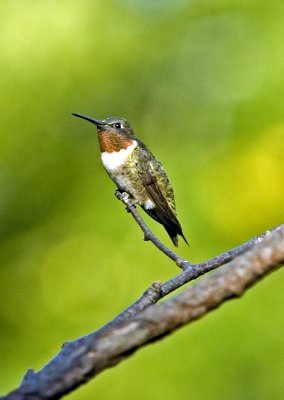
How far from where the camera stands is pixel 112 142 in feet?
16.2

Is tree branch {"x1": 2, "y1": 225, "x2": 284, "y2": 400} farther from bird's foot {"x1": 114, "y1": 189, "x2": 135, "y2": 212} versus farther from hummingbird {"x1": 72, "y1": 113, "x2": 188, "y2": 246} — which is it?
hummingbird {"x1": 72, "y1": 113, "x2": 188, "y2": 246}

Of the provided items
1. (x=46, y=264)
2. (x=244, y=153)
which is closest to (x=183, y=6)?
(x=244, y=153)

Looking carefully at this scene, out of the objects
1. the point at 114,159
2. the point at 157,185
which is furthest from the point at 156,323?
the point at 157,185

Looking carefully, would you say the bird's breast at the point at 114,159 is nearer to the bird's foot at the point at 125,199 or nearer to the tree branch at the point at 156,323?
the bird's foot at the point at 125,199

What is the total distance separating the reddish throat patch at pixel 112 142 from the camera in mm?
4938

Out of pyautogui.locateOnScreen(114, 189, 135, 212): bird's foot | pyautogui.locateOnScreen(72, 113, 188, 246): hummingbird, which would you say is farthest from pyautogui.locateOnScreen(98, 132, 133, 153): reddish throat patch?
pyautogui.locateOnScreen(114, 189, 135, 212): bird's foot

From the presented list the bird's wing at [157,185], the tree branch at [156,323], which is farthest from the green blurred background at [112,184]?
the tree branch at [156,323]

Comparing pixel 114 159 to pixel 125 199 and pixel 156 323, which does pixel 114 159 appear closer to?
pixel 125 199

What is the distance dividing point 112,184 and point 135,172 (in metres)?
1.46

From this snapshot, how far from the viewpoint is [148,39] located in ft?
24.9

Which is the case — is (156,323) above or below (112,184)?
below

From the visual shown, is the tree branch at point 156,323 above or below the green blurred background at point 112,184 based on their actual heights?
below

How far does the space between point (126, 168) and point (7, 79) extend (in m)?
2.44

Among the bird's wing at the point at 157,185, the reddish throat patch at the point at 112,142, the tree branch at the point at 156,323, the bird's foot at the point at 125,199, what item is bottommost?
the tree branch at the point at 156,323
